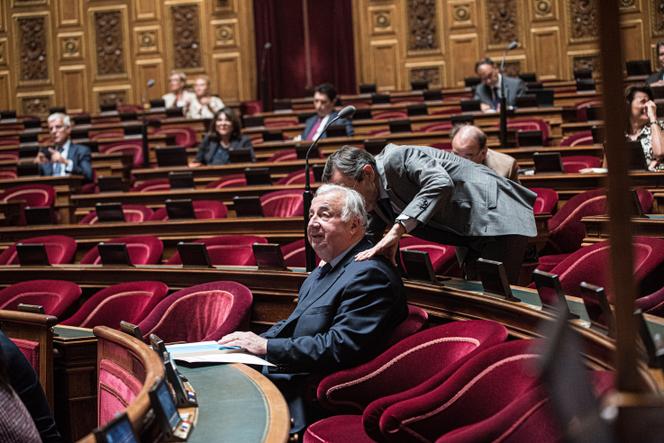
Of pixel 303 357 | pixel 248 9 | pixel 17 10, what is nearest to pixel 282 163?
pixel 303 357

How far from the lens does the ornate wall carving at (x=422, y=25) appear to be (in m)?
11.1

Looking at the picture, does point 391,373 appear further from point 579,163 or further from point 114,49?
point 114,49

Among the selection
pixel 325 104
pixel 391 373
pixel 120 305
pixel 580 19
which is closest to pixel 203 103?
pixel 325 104

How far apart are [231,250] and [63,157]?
132 inches

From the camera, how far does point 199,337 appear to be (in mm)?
3232

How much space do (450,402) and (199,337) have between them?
153 cm

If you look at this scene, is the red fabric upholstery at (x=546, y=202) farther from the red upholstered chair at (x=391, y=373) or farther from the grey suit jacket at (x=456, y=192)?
the red upholstered chair at (x=391, y=373)

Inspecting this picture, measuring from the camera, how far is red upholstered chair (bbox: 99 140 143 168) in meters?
8.38

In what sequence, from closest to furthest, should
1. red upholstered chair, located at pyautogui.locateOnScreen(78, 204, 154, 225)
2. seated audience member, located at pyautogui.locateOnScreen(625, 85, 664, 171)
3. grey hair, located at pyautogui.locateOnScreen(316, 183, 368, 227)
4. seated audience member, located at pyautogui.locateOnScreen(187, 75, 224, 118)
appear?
1. grey hair, located at pyautogui.locateOnScreen(316, 183, 368, 227)
2. seated audience member, located at pyautogui.locateOnScreen(625, 85, 664, 171)
3. red upholstered chair, located at pyautogui.locateOnScreen(78, 204, 154, 225)
4. seated audience member, located at pyautogui.locateOnScreen(187, 75, 224, 118)

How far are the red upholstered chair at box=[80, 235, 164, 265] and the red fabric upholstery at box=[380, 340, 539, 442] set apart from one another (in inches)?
113

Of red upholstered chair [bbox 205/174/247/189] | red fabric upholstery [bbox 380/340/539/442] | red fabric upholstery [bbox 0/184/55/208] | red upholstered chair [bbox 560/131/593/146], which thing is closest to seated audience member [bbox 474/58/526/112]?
red upholstered chair [bbox 560/131/593/146]

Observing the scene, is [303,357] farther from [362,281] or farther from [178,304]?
[178,304]

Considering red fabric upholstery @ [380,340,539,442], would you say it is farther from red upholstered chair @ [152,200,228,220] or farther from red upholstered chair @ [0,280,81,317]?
red upholstered chair @ [152,200,228,220]

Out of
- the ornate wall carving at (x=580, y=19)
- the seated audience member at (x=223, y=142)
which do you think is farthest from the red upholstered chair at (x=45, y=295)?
the ornate wall carving at (x=580, y=19)
